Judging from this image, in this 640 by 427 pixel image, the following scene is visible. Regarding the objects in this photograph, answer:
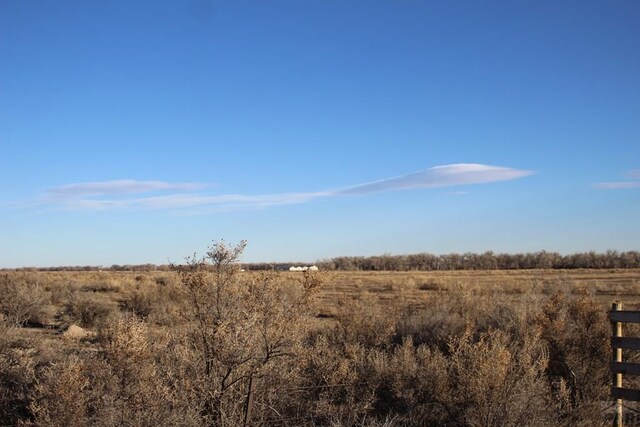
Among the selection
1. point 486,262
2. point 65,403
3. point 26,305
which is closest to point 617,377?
point 65,403

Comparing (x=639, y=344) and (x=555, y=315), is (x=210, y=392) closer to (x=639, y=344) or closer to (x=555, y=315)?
(x=639, y=344)

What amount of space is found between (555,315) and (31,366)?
9.64 meters

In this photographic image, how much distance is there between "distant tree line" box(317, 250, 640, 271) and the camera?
→ 84875mm

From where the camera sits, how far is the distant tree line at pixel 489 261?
3342 inches

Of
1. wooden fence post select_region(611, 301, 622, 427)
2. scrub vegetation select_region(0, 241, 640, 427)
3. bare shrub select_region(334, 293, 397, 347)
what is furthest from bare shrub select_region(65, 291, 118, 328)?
wooden fence post select_region(611, 301, 622, 427)

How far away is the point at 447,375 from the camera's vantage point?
336 inches

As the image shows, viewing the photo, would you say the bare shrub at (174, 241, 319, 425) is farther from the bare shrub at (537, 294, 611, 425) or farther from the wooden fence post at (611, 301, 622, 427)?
the bare shrub at (537, 294, 611, 425)

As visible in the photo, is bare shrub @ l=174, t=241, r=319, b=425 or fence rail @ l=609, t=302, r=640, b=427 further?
fence rail @ l=609, t=302, r=640, b=427

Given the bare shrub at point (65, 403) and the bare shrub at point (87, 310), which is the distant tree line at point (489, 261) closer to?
the bare shrub at point (87, 310)

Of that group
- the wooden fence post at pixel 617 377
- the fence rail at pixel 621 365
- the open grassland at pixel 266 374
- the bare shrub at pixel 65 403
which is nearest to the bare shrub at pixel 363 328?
the open grassland at pixel 266 374

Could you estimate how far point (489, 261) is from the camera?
320 ft

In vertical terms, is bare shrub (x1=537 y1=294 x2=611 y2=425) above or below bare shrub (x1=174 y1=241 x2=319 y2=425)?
below

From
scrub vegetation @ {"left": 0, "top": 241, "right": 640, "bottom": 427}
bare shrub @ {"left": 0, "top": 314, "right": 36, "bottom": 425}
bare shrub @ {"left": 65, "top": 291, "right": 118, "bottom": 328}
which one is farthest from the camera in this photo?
bare shrub @ {"left": 65, "top": 291, "right": 118, "bottom": 328}

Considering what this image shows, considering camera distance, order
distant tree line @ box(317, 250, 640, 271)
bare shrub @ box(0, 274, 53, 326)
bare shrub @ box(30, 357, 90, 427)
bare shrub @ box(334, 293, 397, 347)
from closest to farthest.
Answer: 1. bare shrub @ box(30, 357, 90, 427)
2. bare shrub @ box(334, 293, 397, 347)
3. bare shrub @ box(0, 274, 53, 326)
4. distant tree line @ box(317, 250, 640, 271)
